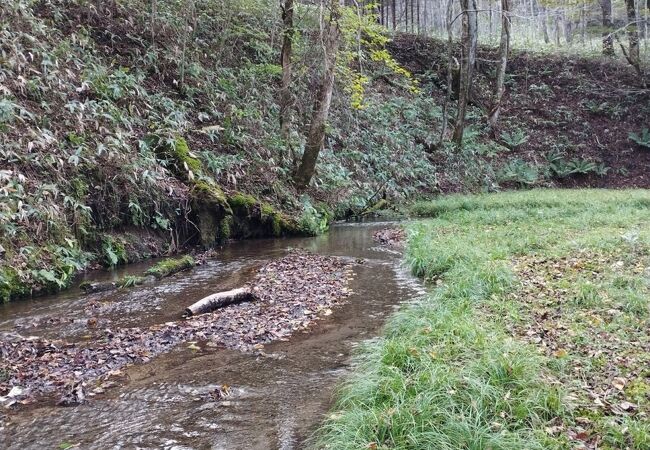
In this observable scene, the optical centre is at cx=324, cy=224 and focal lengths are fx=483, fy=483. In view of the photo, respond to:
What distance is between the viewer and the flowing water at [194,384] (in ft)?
12.3

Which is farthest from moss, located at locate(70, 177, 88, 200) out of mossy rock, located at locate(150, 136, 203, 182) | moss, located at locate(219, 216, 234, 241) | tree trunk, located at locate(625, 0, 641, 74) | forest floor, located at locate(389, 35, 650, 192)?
tree trunk, located at locate(625, 0, 641, 74)

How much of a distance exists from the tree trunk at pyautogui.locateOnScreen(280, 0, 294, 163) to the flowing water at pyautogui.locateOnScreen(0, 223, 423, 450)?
8.75 meters

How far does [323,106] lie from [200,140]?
12.0 ft

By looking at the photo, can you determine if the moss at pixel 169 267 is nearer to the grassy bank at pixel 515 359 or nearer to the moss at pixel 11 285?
the moss at pixel 11 285

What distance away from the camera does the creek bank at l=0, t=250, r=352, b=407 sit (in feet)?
15.1

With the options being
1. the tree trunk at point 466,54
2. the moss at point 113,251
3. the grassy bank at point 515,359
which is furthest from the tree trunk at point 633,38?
the moss at point 113,251

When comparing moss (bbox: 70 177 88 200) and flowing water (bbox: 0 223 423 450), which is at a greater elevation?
moss (bbox: 70 177 88 200)

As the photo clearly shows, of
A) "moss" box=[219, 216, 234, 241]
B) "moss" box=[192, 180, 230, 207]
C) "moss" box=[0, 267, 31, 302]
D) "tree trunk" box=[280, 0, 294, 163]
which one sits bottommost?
"moss" box=[0, 267, 31, 302]

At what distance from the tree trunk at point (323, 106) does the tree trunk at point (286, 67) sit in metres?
1.08

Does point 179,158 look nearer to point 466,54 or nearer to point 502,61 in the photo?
point 466,54

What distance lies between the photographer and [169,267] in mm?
8867

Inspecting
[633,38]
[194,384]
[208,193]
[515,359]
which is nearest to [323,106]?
[208,193]

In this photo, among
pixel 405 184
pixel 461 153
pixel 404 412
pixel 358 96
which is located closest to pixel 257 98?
pixel 358 96

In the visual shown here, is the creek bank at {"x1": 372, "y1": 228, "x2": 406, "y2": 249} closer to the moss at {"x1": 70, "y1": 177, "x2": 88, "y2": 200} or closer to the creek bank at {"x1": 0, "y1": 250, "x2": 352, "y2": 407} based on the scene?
the creek bank at {"x1": 0, "y1": 250, "x2": 352, "y2": 407}
